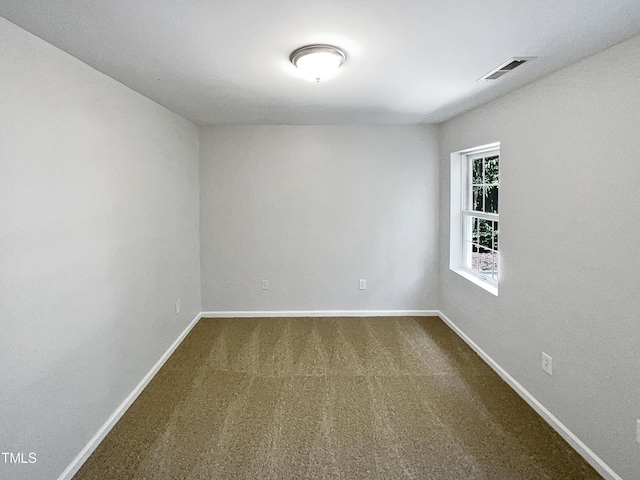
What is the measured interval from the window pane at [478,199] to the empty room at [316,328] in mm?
33

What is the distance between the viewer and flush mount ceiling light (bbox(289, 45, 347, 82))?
2136mm

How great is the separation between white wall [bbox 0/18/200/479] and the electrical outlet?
2.82 metres

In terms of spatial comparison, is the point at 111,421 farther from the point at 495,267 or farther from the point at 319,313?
the point at 495,267

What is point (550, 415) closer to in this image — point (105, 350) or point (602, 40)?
point (602, 40)

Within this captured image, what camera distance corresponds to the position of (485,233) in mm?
4094

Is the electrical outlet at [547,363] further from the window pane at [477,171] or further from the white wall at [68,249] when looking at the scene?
the white wall at [68,249]

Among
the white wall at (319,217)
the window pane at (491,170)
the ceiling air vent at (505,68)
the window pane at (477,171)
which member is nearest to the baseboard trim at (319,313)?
the white wall at (319,217)

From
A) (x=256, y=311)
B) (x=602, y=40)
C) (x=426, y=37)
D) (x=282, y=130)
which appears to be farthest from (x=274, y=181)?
(x=602, y=40)

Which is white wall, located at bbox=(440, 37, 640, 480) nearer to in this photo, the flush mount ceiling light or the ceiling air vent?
the ceiling air vent

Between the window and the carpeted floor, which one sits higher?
the window

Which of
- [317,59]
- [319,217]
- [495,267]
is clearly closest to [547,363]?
[495,267]

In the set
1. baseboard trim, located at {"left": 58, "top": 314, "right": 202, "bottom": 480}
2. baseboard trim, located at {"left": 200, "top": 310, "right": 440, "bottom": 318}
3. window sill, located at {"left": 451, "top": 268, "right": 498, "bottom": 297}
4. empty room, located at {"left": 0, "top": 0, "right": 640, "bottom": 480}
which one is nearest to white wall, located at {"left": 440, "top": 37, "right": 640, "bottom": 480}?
empty room, located at {"left": 0, "top": 0, "right": 640, "bottom": 480}

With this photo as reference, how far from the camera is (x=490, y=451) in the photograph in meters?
2.38

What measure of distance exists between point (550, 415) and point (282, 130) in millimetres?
3743
